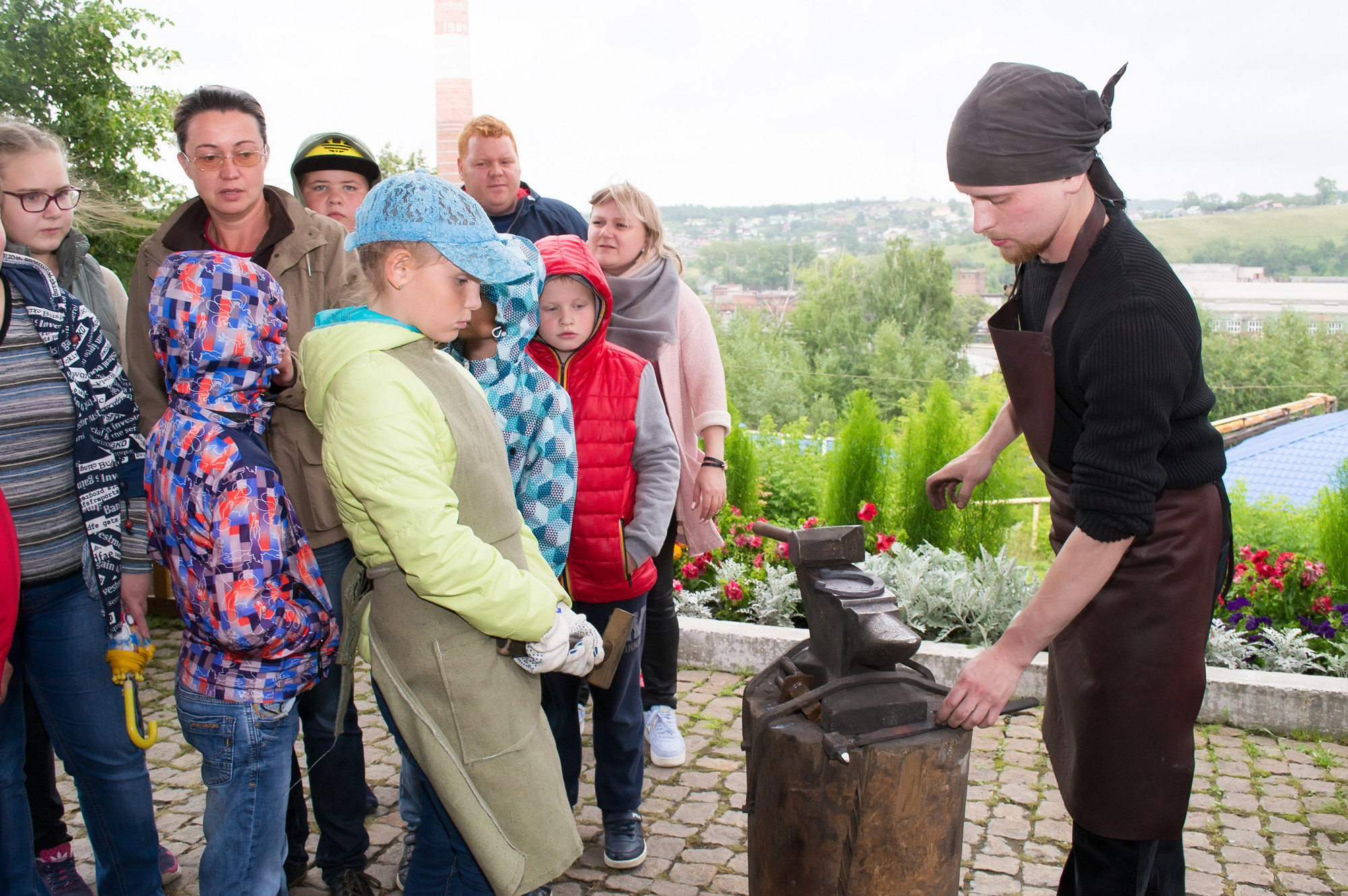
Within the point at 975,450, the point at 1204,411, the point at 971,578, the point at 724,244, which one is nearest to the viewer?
the point at 1204,411

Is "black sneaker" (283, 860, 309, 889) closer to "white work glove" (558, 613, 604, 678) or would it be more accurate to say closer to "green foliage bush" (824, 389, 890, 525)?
"white work glove" (558, 613, 604, 678)

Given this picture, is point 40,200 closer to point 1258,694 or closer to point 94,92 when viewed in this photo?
point 1258,694

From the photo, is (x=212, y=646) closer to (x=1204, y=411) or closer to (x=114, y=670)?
(x=114, y=670)

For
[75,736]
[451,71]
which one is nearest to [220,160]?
[75,736]

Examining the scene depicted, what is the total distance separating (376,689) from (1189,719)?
1.80 m

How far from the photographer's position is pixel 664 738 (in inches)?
152

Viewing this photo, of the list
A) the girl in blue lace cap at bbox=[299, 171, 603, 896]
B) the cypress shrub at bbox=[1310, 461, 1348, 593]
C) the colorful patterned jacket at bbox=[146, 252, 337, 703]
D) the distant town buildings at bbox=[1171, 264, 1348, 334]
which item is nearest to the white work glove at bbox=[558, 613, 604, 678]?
the girl in blue lace cap at bbox=[299, 171, 603, 896]

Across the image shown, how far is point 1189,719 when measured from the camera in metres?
2.10

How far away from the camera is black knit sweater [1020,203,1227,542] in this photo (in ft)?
6.17

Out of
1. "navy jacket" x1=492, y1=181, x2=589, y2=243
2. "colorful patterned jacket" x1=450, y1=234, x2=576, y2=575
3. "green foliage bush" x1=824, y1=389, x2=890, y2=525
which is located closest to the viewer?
"colorful patterned jacket" x1=450, y1=234, x2=576, y2=575

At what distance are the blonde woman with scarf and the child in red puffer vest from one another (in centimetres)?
52

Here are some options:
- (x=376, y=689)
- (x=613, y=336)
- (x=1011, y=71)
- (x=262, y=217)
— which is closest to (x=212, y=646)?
(x=376, y=689)

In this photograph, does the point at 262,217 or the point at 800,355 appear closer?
the point at 262,217

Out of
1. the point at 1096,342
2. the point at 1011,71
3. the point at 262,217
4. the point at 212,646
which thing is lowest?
the point at 212,646
